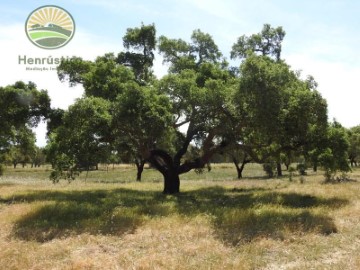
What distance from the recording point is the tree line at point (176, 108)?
696 inches

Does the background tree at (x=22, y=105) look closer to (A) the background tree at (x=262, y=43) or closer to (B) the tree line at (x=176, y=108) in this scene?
(B) the tree line at (x=176, y=108)

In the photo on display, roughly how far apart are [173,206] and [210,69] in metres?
10.7

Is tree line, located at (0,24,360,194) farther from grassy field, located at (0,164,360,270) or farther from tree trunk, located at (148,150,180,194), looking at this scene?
grassy field, located at (0,164,360,270)

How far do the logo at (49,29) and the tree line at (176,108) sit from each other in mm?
2978

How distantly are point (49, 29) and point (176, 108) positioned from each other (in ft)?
29.8

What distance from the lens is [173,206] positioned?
717 inches

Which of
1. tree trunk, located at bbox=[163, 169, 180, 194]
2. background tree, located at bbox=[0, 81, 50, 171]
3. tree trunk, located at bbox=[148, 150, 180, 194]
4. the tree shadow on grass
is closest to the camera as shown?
the tree shadow on grass

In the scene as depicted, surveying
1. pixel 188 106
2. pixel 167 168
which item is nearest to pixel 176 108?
pixel 188 106

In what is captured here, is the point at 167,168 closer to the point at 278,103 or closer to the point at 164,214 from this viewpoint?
the point at 164,214

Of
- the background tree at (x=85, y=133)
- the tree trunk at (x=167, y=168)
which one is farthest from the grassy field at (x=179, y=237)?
the tree trunk at (x=167, y=168)

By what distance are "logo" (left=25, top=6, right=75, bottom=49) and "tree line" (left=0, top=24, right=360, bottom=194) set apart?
298cm

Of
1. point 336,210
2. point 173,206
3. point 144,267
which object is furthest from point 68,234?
point 336,210

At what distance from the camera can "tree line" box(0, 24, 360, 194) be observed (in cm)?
1769

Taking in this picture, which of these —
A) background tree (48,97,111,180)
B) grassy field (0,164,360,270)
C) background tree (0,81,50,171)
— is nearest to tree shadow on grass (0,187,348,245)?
grassy field (0,164,360,270)
